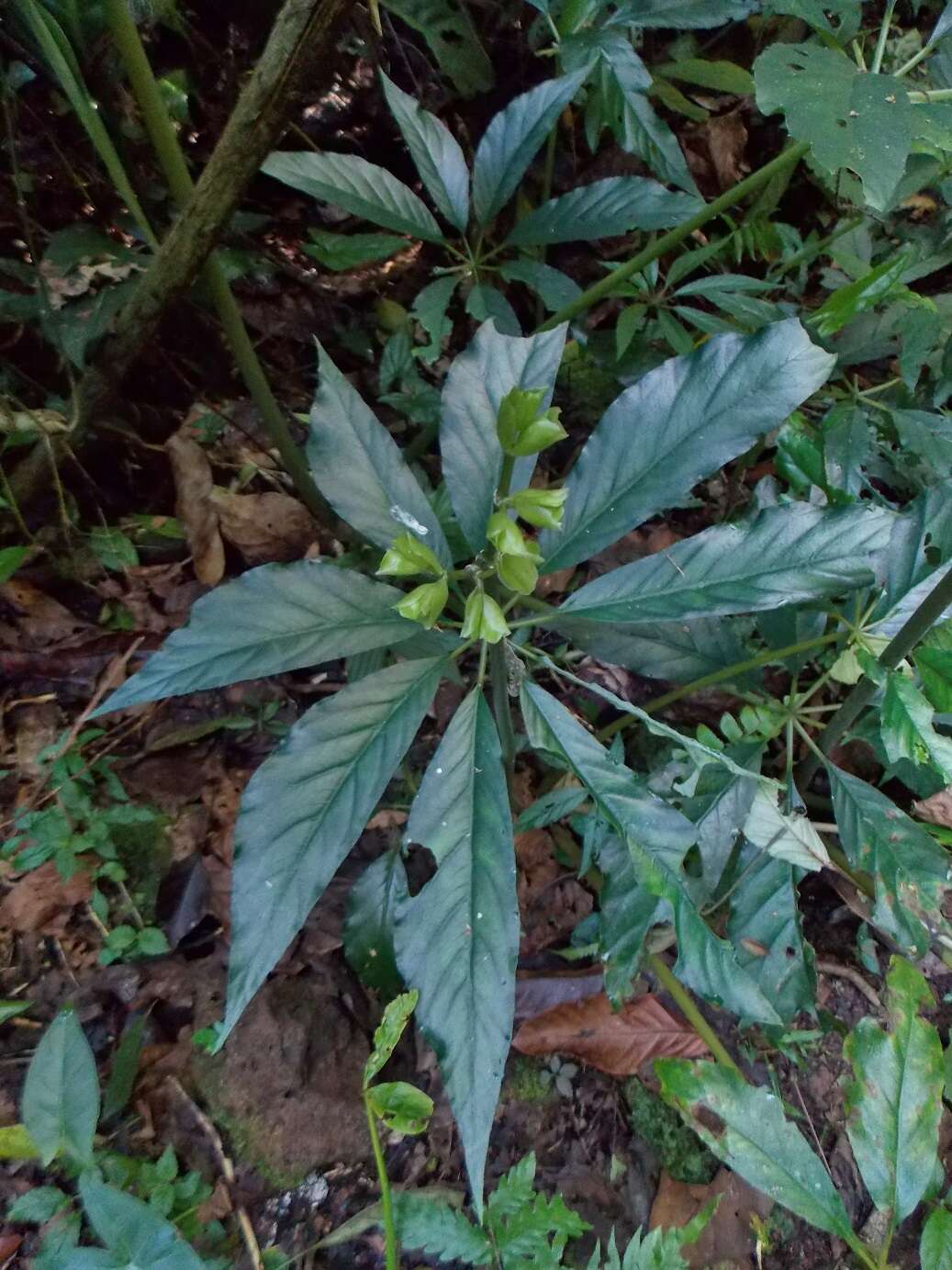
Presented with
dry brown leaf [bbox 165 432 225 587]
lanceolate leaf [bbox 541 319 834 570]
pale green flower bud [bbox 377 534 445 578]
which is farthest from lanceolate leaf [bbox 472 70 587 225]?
pale green flower bud [bbox 377 534 445 578]

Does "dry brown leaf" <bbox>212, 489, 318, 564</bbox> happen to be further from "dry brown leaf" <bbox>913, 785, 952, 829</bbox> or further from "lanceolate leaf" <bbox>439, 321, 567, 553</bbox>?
"dry brown leaf" <bbox>913, 785, 952, 829</bbox>

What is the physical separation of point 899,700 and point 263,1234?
971 millimetres

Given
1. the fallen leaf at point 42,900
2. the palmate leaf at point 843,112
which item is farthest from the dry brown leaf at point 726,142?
the fallen leaf at point 42,900

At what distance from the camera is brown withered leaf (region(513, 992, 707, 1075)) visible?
111 centimetres

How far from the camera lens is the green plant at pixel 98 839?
109 centimetres

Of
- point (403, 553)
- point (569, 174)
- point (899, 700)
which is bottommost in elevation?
point (899, 700)

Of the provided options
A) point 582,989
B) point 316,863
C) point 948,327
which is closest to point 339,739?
point 316,863

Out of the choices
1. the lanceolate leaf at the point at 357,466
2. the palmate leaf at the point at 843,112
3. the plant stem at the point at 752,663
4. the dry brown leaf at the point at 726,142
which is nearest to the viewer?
the palmate leaf at the point at 843,112

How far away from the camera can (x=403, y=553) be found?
1.98 ft

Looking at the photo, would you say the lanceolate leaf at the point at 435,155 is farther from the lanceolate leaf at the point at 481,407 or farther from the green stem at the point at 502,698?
the green stem at the point at 502,698

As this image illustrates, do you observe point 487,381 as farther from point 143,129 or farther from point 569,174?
point 569,174

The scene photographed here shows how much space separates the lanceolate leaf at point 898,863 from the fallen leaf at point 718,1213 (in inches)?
17.8

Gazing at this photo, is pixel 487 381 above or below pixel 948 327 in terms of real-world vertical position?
above

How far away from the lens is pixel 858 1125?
2.54 ft
